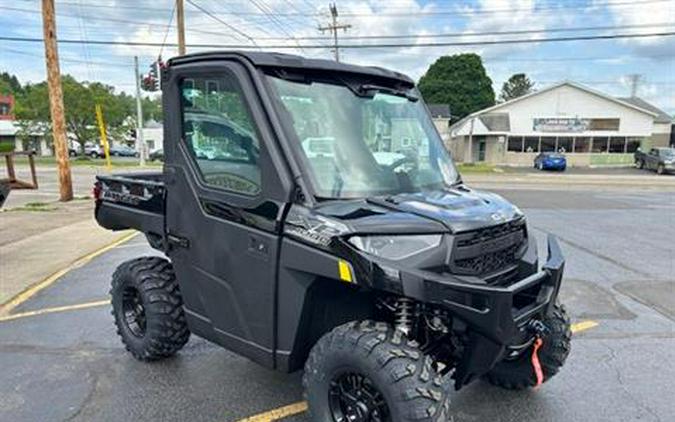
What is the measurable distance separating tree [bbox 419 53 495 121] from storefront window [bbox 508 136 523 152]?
27.2 m

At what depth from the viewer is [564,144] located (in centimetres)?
4662

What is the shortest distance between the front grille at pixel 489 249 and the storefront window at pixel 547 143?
47.3m

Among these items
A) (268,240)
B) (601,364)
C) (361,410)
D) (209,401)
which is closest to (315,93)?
(268,240)

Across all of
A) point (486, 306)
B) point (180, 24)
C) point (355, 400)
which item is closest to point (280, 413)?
point (355, 400)

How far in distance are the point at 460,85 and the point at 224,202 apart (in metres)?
76.5

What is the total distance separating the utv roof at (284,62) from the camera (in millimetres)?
3094

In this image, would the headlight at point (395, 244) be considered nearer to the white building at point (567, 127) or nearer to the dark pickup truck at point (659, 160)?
the dark pickup truck at point (659, 160)

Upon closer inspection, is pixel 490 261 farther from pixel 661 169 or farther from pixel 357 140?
pixel 661 169

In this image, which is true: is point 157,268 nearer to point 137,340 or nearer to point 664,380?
point 137,340

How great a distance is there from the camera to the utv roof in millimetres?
3094

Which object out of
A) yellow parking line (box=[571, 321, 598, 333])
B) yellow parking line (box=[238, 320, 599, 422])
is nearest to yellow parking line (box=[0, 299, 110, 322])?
yellow parking line (box=[238, 320, 599, 422])

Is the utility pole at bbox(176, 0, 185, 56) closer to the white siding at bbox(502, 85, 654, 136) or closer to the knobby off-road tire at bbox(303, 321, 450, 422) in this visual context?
the knobby off-road tire at bbox(303, 321, 450, 422)

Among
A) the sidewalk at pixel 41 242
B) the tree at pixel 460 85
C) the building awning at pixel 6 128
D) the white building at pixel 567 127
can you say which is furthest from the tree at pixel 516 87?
the sidewalk at pixel 41 242

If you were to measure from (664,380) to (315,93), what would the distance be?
11.3ft
